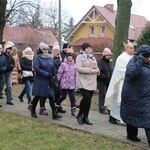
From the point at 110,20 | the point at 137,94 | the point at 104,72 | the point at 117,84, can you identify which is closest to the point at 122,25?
the point at 104,72

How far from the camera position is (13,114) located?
8.92 metres

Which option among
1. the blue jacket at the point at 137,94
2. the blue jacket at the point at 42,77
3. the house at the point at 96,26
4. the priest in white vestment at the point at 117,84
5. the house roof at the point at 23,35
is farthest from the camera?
the house roof at the point at 23,35

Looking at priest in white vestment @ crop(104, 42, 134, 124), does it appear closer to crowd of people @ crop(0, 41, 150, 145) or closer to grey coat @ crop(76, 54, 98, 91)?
crowd of people @ crop(0, 41, 150, 145)

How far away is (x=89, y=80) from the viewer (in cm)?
785

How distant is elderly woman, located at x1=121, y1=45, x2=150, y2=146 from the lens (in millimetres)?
6332

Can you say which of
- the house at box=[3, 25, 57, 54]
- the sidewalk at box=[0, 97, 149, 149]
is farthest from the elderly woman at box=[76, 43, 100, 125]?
the house at box=[3, 25, 57, 54]

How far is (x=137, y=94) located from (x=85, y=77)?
1718mm

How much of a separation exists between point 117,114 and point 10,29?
5291 cm

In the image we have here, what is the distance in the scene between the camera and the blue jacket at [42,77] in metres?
8.27

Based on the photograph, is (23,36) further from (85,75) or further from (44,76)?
(85,75)

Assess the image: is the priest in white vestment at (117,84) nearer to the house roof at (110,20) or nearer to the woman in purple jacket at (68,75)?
the woman in purple jacket at (68,75)

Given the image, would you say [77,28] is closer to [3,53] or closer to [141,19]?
[141,19]

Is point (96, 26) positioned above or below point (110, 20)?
below

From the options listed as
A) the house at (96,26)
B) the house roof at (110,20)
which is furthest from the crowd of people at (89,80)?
the house at (96,26)
